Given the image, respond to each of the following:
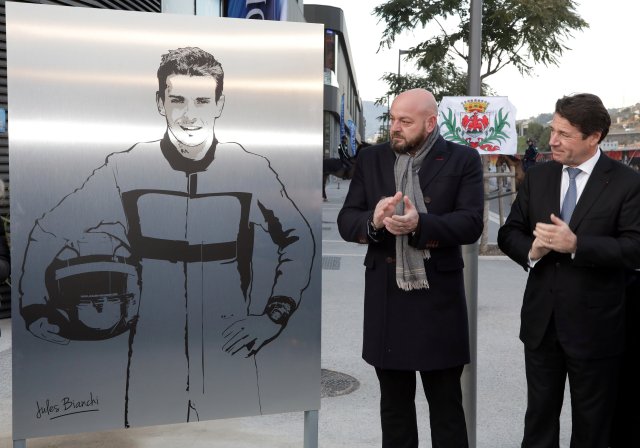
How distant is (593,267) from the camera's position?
10.2 ft

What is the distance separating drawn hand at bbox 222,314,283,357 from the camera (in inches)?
135

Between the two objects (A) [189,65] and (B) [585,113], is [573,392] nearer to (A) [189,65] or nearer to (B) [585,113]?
(B) [585,113]

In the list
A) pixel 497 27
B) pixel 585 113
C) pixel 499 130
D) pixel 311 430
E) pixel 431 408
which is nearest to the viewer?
pixel 585 113

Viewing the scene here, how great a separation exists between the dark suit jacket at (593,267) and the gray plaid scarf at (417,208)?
425 millimetres

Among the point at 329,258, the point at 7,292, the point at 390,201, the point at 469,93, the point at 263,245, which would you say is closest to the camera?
the point at 390,201

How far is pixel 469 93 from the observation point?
4219 millimetres

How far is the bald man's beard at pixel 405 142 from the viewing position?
324 centimetres

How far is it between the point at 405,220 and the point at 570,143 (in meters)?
0.72

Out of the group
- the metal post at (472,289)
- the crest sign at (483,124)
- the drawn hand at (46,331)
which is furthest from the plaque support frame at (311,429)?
the crest sign at (483,124)

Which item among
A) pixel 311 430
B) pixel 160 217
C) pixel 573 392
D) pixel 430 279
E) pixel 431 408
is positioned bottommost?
pixel 311 430

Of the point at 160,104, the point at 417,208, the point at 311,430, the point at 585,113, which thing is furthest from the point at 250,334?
the point at 585,113

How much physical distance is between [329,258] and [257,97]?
30.1ft

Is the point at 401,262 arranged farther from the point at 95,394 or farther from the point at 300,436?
the point at 300,436

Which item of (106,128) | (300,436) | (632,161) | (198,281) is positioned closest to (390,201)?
(198,281)
